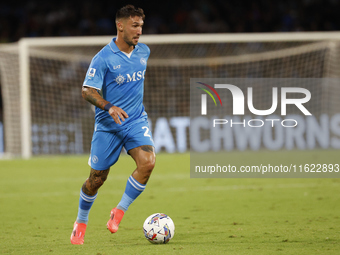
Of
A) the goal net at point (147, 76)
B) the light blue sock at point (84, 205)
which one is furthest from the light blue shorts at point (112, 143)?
the goal net at point (147, 76)

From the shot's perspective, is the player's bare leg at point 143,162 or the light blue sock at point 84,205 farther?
the light blue sock at point 84,205

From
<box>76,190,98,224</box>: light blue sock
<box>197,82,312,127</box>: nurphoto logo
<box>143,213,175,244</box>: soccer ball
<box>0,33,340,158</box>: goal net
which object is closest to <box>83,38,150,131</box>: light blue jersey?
<box>76,190,98,224</box>: light blue sock

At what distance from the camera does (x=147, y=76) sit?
55.6 ft

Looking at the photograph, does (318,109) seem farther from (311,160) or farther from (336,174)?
(336,174)

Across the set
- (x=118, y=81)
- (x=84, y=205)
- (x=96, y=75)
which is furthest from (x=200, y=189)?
(x=96, y=75)

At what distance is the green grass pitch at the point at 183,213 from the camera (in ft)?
15.9

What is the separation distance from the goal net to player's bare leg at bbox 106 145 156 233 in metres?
9.27

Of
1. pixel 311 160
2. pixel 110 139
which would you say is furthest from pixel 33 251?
pixel 311 160

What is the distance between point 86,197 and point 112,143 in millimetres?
606

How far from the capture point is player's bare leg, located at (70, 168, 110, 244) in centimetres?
513

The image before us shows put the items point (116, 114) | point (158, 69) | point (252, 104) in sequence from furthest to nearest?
point (158, 69), point (252, 104), point (116, 114)

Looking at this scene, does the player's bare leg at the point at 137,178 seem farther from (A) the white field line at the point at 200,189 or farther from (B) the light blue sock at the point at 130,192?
(A) the white field line at the point at 200,189

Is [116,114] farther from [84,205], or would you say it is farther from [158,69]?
[158,69]

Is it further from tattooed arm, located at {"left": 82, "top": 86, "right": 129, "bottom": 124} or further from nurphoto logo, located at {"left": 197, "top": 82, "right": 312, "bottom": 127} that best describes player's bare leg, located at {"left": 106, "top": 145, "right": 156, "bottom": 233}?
nurphoto logo, located at {"left": 197, "top": 82, "right": 312, "bottom": 127}
